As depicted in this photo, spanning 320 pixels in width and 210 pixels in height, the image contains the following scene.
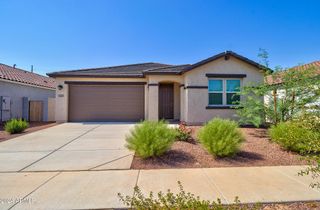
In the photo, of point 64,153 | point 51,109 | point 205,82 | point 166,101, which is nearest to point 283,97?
point 205,82

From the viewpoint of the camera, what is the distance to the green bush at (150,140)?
5.59m

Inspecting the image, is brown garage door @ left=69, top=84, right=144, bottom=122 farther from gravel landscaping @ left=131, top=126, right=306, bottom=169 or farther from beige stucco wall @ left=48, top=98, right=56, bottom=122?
gravel landscaping @ left=131, top=126, right=306, bottom=169

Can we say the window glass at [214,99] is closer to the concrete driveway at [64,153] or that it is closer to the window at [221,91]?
the window at [221,91]

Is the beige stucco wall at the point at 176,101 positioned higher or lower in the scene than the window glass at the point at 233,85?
lower

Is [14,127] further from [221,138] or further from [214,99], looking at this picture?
[214,99]

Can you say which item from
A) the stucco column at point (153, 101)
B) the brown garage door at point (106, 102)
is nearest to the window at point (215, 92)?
the stucco column at point (153, 101)

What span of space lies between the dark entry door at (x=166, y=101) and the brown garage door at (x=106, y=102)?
4.70 feet

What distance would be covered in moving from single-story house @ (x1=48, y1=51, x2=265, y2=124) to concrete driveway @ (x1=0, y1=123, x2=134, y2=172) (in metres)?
5.24

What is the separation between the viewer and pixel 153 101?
12906 millimetres

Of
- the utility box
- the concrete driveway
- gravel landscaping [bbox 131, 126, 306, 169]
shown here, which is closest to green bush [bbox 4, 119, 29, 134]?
the concrete driveway

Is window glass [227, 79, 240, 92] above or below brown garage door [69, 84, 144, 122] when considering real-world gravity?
above

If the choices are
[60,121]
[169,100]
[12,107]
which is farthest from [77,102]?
[169,100]

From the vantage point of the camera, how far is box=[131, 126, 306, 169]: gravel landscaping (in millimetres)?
5406

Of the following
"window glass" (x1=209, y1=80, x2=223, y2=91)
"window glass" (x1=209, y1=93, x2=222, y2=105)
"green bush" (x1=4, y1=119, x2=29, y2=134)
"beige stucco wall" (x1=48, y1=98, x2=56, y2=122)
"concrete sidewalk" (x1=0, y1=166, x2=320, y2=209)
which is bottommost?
"concrete sidewalk" (x1=0, y1=166, x2=320, y2=209)
